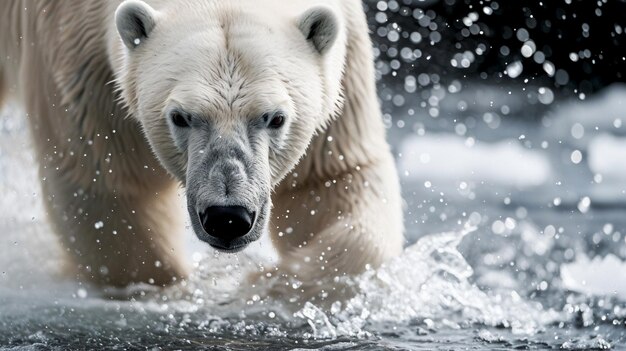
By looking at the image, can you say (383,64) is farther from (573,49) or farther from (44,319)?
(44,319)

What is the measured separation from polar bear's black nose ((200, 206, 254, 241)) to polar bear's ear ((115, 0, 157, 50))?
0.65m

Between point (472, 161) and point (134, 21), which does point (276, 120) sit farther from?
point (472, 161)

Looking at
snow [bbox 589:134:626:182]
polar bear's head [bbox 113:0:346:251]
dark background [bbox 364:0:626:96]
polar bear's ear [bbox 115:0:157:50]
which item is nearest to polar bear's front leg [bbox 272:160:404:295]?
polar bear's head [bbox 113:0:346:251]

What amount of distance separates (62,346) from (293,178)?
0.95 m

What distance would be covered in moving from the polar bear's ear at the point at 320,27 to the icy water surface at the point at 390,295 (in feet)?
2.85

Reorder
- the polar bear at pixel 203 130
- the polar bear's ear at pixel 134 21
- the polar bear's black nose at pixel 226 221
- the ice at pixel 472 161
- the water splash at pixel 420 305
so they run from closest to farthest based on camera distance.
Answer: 1. the polar bear's black nose at pixel 226 221
2. the polar bear at pixel 203 130
3. the polar bear's ear at pixel 134 21
4. the water splash at pixel 420 305
5. the ice at pixel 472 161

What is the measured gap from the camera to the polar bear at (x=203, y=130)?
3.09 metres

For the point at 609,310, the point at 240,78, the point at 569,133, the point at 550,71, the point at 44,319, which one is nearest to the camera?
the point at 240,78

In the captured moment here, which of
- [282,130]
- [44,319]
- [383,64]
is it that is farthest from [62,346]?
[383,64]

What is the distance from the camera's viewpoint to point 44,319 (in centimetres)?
363

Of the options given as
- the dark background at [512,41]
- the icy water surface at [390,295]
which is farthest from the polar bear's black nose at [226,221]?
the dark background at [512,41]

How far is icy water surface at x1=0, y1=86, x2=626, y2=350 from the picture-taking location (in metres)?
3.50

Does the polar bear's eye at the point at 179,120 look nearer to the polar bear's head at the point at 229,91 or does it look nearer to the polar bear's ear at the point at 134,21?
the polar bear's head at the point at 229,91

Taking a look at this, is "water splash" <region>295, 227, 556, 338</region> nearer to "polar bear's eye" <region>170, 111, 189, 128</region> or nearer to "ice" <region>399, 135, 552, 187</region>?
"polar bear's eye" <region>170, 111, 189, 128</region>
